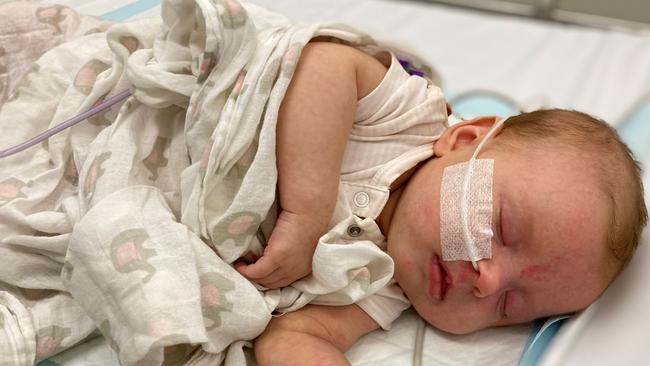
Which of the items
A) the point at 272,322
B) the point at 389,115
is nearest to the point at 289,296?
the point at 272,322

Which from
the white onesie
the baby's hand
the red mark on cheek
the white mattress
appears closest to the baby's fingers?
the baby's hand

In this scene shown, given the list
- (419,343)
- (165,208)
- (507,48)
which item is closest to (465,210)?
(419,343)

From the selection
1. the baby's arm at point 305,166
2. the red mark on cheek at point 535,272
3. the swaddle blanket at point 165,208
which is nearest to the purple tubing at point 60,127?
the swaddle blanket at point 165,208

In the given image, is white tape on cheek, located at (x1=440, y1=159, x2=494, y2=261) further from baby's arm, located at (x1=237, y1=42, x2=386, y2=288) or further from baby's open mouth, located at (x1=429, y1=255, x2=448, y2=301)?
baby's arm, located at (x1=237, y1=42, x2=386, y2=288)

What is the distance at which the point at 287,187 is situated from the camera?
0.88 m

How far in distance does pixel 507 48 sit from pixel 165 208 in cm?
111

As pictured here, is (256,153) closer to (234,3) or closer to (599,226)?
(234,3)

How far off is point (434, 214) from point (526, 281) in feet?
0.52

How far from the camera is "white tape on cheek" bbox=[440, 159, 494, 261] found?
866mm

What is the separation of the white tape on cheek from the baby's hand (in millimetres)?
180

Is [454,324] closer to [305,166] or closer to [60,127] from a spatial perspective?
[305,166]

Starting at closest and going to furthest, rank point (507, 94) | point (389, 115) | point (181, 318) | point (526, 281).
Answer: point (181, 318) → point (526, 281) → point (389, 115) → point (507, 94)

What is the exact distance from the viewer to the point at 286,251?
0.87 m

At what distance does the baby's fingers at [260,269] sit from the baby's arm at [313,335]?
0.26 feet
